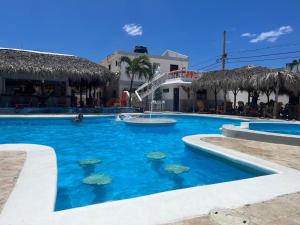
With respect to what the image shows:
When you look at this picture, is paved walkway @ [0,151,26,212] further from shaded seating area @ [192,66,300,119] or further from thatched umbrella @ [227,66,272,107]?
thatched umbrella @ [227,66,272,107]

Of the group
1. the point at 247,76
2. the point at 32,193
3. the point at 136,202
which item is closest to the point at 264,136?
the point at 136,202

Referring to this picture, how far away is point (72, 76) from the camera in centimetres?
1822

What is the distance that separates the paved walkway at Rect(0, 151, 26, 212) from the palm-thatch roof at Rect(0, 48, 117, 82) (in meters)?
13.7

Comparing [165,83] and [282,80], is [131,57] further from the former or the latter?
[282,80]

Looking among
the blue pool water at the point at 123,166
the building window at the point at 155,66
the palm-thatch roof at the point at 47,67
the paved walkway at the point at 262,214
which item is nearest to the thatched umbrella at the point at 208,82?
the building window at the point at 155,66

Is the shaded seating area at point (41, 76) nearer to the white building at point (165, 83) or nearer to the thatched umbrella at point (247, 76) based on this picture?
the white building at point (165, 83)

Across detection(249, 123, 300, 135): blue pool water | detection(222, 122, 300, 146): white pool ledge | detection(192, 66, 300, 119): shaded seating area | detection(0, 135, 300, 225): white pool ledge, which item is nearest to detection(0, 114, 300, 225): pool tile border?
detection(0, 135, 300, 225): white pool ledge

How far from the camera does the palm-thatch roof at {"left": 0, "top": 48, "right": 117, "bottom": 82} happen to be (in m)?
16.9

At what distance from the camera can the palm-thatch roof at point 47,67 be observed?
55.5 feet

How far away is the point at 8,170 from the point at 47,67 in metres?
15.2

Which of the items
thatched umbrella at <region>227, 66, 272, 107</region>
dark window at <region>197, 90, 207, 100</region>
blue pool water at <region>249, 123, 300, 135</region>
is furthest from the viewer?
dark window at <region>197, 90, 207, 100</region>

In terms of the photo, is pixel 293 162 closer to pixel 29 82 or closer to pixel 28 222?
pixel 28 222

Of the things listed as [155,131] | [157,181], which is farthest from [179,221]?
[155,131]

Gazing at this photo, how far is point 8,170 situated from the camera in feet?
12.6
